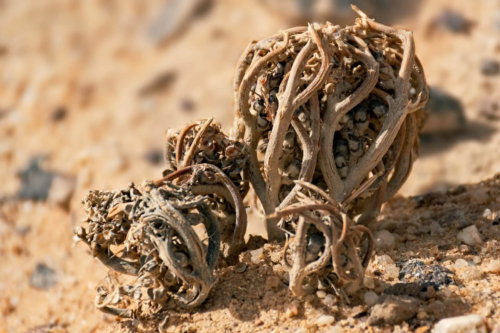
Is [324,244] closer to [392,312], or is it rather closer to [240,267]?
[392,312]

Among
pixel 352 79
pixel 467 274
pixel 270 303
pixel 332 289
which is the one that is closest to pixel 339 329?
pixel 332 289

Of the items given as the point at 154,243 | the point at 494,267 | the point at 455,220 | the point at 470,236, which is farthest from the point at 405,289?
the point at 154,243

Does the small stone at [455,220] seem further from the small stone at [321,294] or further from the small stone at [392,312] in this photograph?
the small stone at [321,294]

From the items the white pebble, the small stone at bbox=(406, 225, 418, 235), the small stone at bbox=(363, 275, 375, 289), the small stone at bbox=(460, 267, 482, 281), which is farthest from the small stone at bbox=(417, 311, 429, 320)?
the white pebble

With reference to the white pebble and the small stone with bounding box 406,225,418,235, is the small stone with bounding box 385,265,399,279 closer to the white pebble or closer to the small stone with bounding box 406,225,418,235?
the small stone with bounding box 406,225,418,235

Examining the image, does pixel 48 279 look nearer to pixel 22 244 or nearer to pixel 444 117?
pixel 22 244

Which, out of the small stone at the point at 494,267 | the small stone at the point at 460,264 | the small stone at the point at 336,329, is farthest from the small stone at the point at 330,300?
the small stone at the point at 494,267
